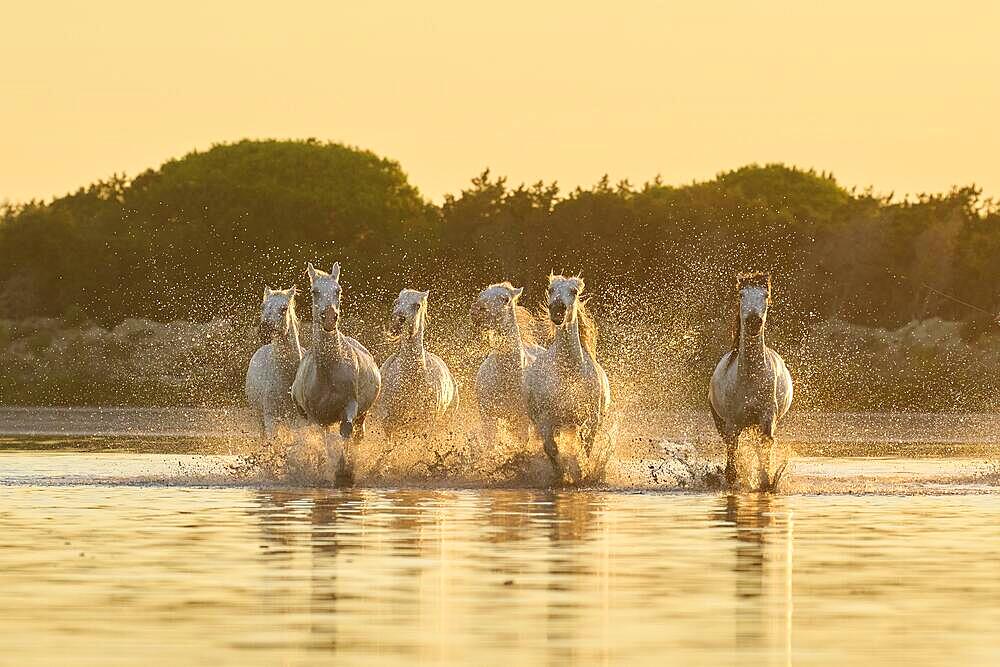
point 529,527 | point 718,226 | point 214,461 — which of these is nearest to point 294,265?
point 718,226

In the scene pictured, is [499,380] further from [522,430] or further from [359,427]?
[359,427]

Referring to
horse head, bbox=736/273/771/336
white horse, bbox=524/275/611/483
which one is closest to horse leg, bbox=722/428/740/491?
horse head, bbox=736/273/771/336

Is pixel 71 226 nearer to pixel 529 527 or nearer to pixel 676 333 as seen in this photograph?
pixel 676 333

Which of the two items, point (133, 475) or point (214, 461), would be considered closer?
point (133, 475)

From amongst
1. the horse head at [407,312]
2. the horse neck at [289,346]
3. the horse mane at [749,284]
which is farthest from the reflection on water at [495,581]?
the horse neck at [289,346]

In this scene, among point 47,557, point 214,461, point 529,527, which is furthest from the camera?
point 214,461

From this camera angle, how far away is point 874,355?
1988 inches

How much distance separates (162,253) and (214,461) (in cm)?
3494

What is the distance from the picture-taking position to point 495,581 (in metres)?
13.6

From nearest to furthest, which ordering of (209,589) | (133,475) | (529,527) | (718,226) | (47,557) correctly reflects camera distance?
(209,589), (47,557), (529,527), (133,475), (718,226)

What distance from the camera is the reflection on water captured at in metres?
11.0

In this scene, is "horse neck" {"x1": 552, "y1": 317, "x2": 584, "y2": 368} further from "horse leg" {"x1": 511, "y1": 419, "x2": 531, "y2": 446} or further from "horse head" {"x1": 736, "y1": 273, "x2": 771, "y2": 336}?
"horse leg" {"x1": 511, "y1": 419, "x2": 531, "y2": 446}

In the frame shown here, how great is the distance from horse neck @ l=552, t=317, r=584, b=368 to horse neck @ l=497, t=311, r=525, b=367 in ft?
5.99

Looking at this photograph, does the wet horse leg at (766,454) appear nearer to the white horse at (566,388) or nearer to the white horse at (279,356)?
the white horse at (566,388)
